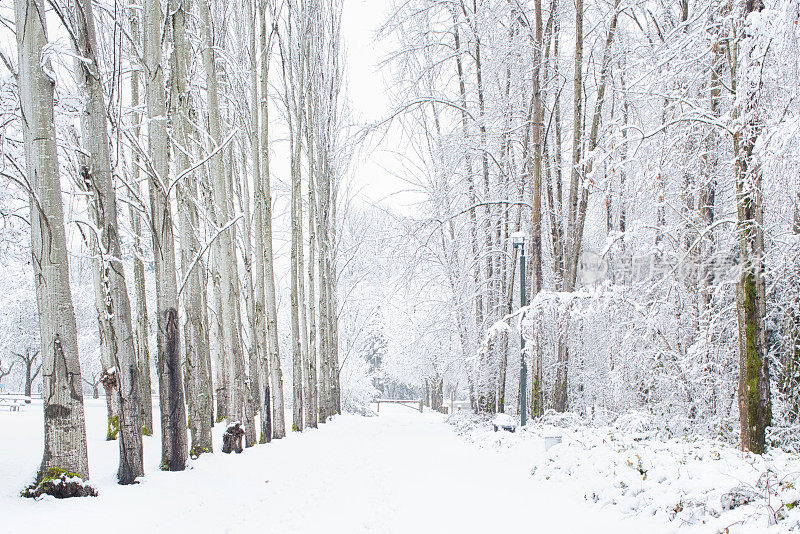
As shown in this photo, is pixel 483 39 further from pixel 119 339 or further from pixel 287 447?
pixel 119 339

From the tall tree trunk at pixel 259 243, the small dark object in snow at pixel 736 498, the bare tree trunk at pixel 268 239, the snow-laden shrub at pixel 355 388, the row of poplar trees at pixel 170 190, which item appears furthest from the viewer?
the snow-laden shrub at pixel 355 388

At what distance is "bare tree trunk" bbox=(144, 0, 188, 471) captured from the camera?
6086 mm

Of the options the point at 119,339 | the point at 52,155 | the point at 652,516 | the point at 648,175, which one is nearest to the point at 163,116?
the point at 52,155

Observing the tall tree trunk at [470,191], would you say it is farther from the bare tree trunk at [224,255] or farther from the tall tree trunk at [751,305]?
the tall tree trunk at [751,305]

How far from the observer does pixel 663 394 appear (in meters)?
8.02

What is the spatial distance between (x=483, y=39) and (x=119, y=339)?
449 inches

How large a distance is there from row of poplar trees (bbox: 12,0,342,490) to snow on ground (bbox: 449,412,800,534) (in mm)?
4428

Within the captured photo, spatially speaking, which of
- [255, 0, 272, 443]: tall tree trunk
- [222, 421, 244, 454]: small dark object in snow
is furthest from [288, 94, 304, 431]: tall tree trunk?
[222, 421, 244, 454]: small dark object in snow

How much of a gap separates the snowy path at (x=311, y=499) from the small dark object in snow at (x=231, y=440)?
376mm

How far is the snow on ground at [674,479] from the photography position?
11.1ft

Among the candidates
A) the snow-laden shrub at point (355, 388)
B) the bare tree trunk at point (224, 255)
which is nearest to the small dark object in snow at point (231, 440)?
the bare tree trunk at point (224, 255)

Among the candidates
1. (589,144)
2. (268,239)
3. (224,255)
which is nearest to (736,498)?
(224,255)

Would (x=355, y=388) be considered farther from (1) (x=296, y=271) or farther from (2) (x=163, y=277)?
(2) (x=163, y=277)

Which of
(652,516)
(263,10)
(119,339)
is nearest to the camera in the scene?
(652,516)
